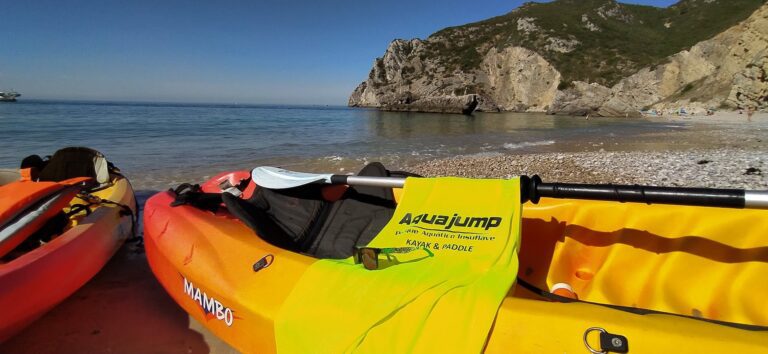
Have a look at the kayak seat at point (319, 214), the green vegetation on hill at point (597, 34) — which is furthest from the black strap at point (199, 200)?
the green vegetation on hill at point (597, 34)

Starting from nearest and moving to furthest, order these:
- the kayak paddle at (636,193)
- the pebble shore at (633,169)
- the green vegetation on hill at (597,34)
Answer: the kayak paddle at (636,193) < the pebble shore at (633,169) < the green vegetation on hill at (597,34)

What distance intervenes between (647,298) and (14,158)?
598 inches

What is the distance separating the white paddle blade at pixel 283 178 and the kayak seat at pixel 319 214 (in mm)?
95

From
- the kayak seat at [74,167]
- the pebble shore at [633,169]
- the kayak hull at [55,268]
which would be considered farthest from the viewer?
the pebble shore at [633,169]

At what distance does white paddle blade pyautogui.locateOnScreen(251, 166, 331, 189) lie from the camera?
3.05 metres

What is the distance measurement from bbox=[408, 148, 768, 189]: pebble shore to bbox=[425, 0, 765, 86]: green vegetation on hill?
56.8m

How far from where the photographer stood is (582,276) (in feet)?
8.15

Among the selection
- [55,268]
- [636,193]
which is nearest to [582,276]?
[636,193]

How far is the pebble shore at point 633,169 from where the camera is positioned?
619 cm

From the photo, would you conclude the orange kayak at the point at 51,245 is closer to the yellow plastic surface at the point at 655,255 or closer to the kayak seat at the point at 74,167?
the kayak seat at the point at 74,167

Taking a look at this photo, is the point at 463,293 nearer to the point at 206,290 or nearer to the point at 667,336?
the point at 667,336

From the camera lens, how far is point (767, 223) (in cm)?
190

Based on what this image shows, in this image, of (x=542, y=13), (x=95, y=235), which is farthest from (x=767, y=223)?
(x=542, y=13)

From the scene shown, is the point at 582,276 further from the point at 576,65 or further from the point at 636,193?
the point at 576,65
